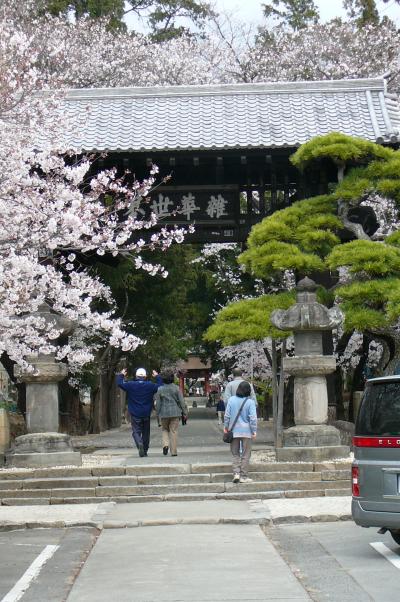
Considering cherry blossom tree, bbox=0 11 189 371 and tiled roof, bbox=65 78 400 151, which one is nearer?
cherry blossom tree, bbox=0 11 189 371

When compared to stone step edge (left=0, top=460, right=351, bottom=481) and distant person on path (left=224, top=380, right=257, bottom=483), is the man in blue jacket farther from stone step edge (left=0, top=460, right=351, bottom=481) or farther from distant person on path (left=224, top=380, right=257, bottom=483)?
distant person on path (left=224, top=380, right=257, bottom=483)

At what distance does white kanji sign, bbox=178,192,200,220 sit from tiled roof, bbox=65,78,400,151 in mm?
1190

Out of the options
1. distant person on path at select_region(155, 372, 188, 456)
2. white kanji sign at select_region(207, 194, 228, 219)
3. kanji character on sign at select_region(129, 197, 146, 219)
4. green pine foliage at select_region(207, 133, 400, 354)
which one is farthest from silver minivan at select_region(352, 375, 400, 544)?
white kanji sign at select_region(207, 194, 228, 219)

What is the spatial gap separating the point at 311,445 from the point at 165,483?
271cm

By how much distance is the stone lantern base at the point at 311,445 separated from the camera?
53.1 ft

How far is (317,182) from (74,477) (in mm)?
8255

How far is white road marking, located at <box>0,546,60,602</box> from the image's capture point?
7811 mm

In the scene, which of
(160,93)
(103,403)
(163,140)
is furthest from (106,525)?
(103,403)

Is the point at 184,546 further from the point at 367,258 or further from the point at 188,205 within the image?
the point at 188,205

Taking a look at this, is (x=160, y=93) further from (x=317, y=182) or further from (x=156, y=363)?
(x=156, y=363)

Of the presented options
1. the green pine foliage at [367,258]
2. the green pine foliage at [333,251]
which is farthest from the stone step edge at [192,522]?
the green pine foliage at [367,258]

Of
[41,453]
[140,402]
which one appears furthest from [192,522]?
[140,402]

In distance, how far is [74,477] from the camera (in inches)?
622

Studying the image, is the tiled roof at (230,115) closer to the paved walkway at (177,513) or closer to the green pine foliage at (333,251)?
the green pine foliage at (333,251)
